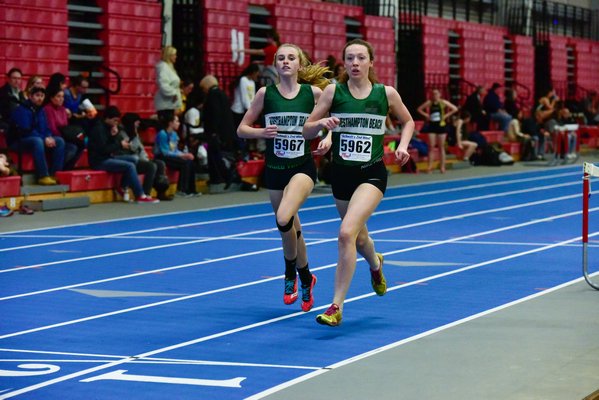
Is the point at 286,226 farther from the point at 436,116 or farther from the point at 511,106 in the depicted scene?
the point at 511,106

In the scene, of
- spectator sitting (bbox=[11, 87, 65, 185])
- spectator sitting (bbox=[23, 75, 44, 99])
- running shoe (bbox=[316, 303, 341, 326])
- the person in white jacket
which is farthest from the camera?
the person in white jacket

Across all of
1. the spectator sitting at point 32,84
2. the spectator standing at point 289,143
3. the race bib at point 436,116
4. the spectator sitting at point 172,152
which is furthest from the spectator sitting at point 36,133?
the race bib at point 436,116

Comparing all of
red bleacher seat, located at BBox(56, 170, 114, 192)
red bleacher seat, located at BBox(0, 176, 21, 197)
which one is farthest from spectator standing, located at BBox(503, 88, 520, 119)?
red bleacher seat, located at BBox(0, 176, 21, 197)

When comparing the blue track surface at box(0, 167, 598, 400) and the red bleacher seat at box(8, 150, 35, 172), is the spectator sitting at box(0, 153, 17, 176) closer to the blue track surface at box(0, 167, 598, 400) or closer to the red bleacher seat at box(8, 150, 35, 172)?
the red bleacher seat at box(8, 150, 35, 172)

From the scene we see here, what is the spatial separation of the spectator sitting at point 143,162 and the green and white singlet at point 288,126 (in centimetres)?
939

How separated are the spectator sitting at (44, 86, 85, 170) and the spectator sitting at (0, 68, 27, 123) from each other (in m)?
0.52

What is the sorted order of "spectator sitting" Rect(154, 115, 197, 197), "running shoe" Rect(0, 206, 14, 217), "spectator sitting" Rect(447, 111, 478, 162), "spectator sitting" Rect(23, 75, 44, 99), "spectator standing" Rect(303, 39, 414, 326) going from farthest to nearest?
"spectator sitting" Rect(447, 111, 478, 162)
"spectator sitting" Rect(154, 115, 197, 197)
"spectator sitting" Rect(23, 75, 44, 99)
"running shoe" Rect(0, 206, 14, 217)
"spectator standing" Rect(303, 39, 414, 326)

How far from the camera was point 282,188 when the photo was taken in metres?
8.63

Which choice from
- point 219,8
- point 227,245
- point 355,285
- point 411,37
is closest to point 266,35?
point 219,8

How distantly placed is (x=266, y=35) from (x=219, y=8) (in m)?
2.44

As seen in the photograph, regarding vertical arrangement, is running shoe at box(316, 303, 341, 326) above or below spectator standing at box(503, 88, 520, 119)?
below

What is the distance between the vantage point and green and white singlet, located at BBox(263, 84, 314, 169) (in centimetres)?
857

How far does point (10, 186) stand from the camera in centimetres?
1619

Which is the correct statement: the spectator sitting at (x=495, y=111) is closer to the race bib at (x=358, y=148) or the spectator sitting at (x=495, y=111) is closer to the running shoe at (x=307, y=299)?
the running shoe at (x=307, y=299)
